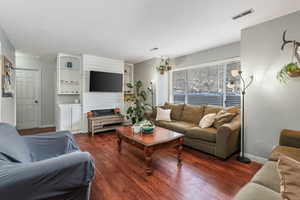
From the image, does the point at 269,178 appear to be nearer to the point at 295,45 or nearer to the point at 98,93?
the point at 295,45

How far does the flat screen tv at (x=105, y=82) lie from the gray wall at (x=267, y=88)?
365cm

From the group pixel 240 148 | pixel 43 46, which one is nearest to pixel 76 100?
pixel 43 46

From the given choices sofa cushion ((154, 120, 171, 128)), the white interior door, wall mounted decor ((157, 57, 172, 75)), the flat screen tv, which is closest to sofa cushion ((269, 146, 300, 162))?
sofa cushion ((154, 120, 171, 128))

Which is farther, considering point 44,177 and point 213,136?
point 213,136

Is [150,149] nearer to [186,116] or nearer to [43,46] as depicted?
[186,116]

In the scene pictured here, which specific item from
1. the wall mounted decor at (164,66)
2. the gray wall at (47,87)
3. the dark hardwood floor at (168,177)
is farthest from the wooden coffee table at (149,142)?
the gray wall at (47,87)

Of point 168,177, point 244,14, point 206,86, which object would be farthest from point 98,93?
point 244,14

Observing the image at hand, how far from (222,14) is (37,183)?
294cm

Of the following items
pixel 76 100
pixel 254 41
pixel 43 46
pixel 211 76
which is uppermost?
pixel 43 46

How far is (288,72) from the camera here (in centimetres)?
205

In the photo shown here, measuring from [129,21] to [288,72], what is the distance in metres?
2.56

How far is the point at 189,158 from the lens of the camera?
2680 mm

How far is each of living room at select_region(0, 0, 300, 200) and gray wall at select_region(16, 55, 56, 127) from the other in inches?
38.6

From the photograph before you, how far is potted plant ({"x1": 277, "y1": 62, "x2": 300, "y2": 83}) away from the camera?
199cm
